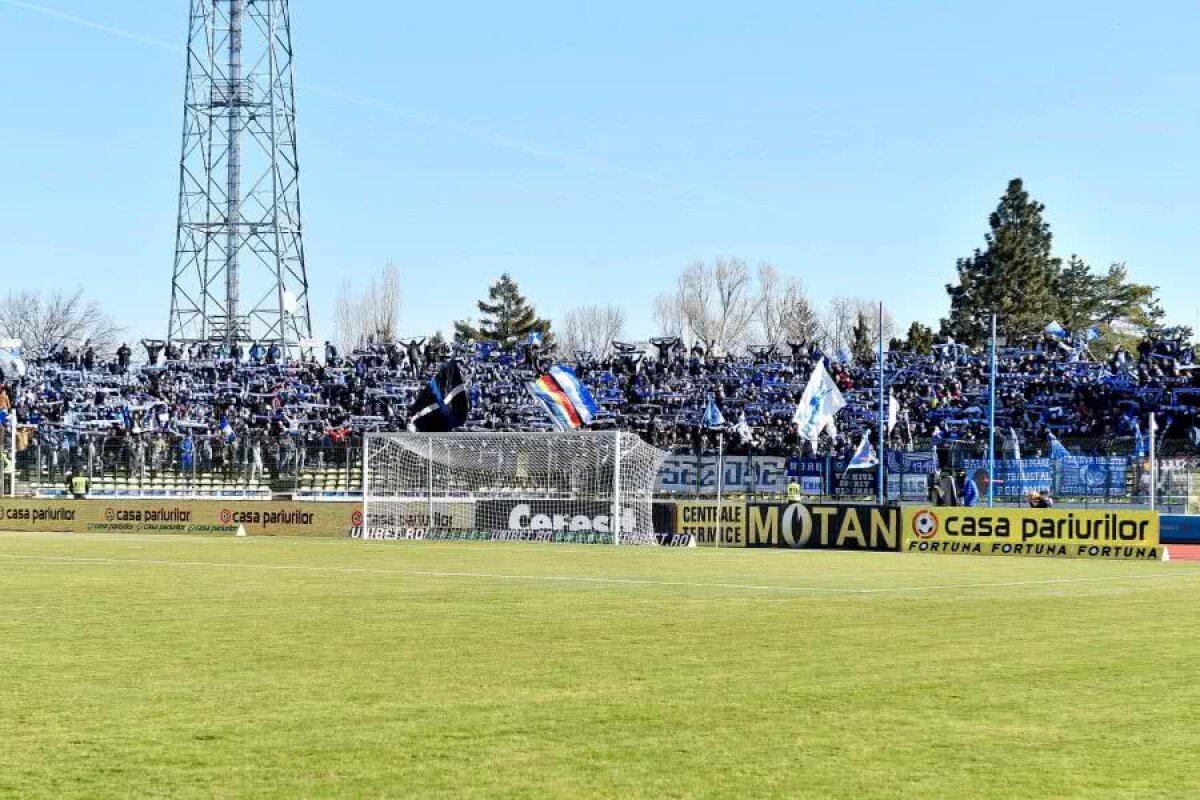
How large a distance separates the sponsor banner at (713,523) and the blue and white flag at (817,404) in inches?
547

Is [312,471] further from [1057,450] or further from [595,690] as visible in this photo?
[595,690]

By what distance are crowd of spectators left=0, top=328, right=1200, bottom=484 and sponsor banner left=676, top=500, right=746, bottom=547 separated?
1724cm

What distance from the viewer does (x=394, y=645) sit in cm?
1633

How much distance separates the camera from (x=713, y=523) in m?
44.7

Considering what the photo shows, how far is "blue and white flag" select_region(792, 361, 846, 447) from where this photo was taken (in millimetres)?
58281

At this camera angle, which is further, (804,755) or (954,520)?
(954,520)

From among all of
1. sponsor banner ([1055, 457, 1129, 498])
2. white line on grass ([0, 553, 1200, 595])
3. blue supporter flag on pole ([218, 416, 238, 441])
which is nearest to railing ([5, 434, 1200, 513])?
sponsor banner ([1055, 457, 1129, 498])

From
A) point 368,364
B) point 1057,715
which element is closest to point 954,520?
point 1057,715

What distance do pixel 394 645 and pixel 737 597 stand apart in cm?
825

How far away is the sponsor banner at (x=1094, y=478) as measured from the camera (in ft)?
156

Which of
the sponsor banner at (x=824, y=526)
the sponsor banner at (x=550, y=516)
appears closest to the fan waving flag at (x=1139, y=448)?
the sponsor banner at (x=824, y=526)

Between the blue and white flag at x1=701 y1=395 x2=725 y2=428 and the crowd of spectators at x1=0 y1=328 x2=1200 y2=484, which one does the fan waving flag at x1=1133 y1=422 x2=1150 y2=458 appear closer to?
the crowd of spectators at x1=0 y1=328 x2=1200 y2=484

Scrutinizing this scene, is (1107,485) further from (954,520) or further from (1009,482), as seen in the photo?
(954,520)

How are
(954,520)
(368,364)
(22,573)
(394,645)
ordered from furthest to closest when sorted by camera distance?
(368,364) < (954,520) < (22,573) < (394,645)
